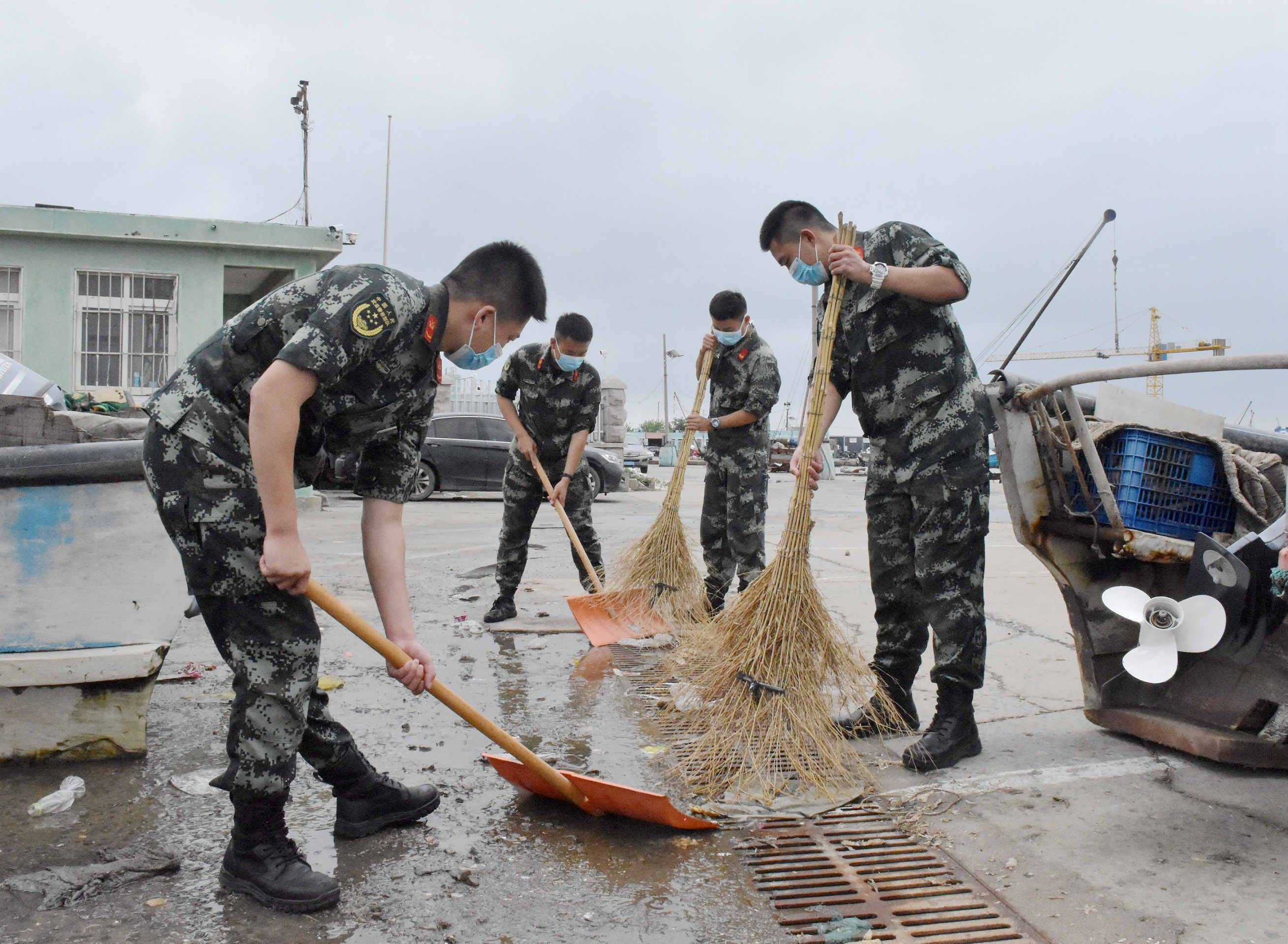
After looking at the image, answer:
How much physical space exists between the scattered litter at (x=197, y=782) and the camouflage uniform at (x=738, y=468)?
2852 mm

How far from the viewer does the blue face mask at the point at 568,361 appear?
5020mm

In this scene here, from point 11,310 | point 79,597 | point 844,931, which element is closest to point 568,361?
Result: point 79,597

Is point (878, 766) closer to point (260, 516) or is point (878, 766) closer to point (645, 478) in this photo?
point (260, 516)

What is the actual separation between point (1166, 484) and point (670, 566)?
2.86m

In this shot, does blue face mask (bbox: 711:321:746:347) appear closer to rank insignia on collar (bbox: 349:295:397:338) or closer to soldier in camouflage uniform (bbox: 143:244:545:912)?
soldier in camouflage uniform (bbox: 143:244:545:912)

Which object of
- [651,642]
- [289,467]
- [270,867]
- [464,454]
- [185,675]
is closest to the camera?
[289,467]

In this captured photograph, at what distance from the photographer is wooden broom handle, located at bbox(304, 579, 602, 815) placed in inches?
80.9

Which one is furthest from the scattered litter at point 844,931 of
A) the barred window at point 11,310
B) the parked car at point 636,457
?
the parked car at point 636,457

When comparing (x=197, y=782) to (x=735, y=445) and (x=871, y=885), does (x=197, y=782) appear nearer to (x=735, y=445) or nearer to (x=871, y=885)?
(x=871, y=885)

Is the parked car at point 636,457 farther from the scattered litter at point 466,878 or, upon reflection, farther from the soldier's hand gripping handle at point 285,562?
the soldier's hand gripping handle at point 285,562

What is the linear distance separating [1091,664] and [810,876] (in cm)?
139

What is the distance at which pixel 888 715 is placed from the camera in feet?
10.5

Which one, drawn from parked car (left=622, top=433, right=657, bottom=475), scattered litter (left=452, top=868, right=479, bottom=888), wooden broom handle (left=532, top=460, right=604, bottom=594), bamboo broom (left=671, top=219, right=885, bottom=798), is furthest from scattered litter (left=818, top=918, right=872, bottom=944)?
parked car (left=622, top=433, right=657, bottom=475)

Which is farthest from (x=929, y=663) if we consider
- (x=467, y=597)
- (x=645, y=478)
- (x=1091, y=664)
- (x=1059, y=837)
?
(x=645, y=478)
